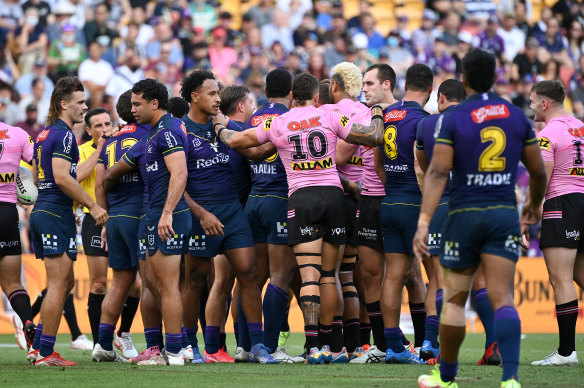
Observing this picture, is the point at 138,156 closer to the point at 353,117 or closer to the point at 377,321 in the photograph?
the point at 353,117

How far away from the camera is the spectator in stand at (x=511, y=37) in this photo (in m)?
24.7

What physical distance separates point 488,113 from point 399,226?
9.40 ft

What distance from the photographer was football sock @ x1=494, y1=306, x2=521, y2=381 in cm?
635

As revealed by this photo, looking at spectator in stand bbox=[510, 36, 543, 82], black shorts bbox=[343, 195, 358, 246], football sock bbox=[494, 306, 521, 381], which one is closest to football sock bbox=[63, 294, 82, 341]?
black shorts bbox=[343, 195, 358, 246]

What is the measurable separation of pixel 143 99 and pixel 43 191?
145 cm

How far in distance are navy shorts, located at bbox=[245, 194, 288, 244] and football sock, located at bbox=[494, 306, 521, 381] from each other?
3.48 m

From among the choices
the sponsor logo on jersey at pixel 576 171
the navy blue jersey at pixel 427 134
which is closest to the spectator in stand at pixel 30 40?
the navy blue jersey at pixel 427 134

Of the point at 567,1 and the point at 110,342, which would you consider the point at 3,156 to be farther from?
the point at 567,1

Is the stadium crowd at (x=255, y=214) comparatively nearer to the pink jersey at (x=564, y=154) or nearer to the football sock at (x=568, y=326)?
the football sock at (x=568, y=326)

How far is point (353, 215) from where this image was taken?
9898 mm

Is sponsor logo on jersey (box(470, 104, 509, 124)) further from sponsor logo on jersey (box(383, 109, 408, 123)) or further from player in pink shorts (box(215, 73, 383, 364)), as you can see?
sponsor logo on jersey (box(383, 109, 408, 123))

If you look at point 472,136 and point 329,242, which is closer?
point 472,136

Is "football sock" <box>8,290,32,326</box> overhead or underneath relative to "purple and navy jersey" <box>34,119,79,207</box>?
underneath

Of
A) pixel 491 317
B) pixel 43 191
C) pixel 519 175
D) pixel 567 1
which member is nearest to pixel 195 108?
pixel 43 191
